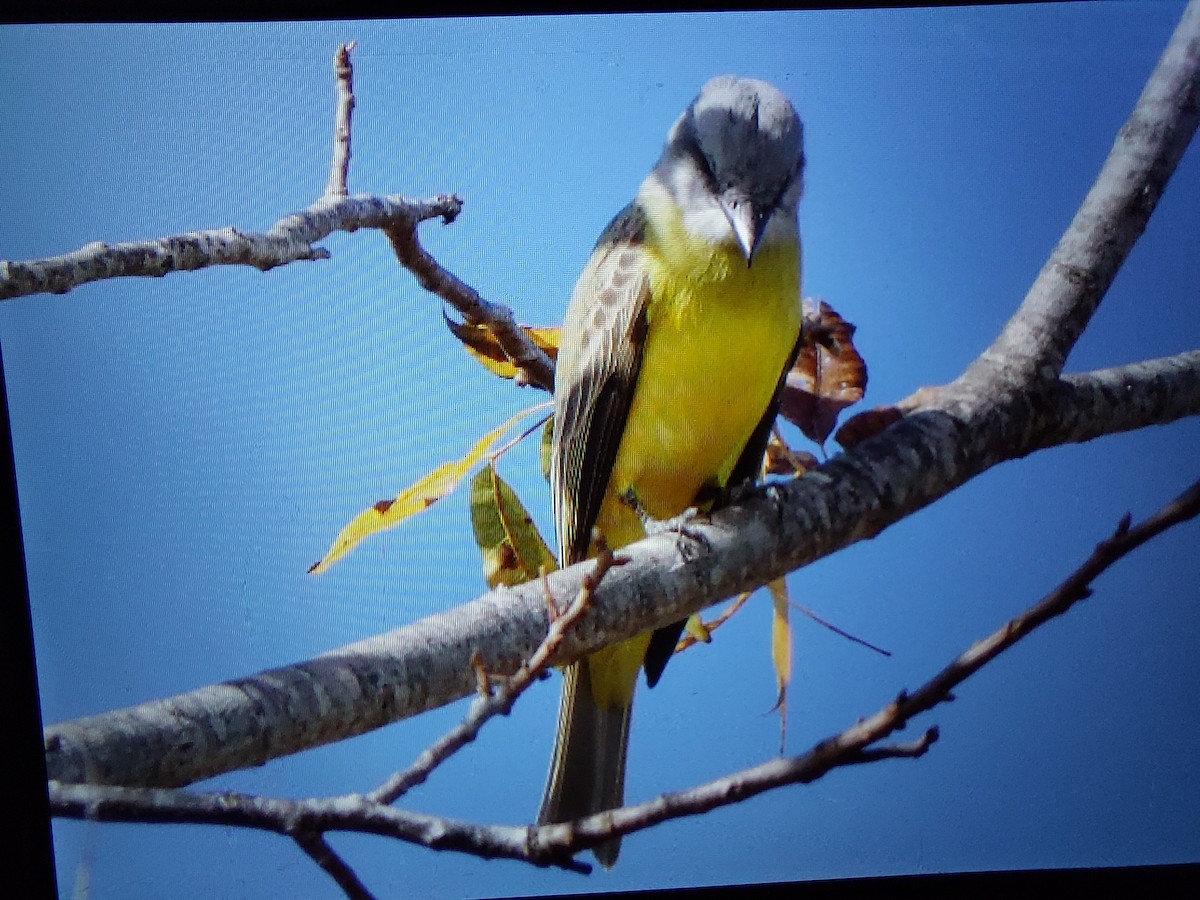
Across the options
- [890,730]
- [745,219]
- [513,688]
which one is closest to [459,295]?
[745,219]

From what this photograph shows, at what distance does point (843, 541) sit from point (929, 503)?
0.57ft

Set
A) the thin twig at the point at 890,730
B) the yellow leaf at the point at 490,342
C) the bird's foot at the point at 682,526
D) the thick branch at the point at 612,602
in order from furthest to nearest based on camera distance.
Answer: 1. the yellow leaf at the point at 490,342
2. the bird's foot at the point at 682,526
3. the thick branch at the point at 612,602
4. the thin twig at the point at 890,730

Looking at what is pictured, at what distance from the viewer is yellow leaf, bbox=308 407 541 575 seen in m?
1.64

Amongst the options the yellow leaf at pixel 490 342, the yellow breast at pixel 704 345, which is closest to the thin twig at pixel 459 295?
the yellow leaf at pixel 490 342

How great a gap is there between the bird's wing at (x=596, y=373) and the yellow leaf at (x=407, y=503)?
14 cm

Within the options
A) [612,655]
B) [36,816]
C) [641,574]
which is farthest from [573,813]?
[36,816]

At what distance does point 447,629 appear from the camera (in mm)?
1292

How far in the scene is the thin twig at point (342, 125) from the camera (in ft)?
5.64

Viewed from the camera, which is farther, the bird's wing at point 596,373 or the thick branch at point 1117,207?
the thick branch at point 1117,207

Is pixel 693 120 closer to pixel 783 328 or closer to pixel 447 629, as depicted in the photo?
pixel 783 328

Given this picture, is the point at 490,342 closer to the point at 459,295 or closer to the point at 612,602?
the point at 459,295

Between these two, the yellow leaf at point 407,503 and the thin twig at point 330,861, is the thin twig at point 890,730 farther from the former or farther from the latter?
the yellow leaf at point 407,503

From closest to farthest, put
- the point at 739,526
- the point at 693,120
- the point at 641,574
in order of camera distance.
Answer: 1. the point at 641,574
2. the point at 739,526
3. the point at 693,120

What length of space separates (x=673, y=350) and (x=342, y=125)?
2.02 ft
